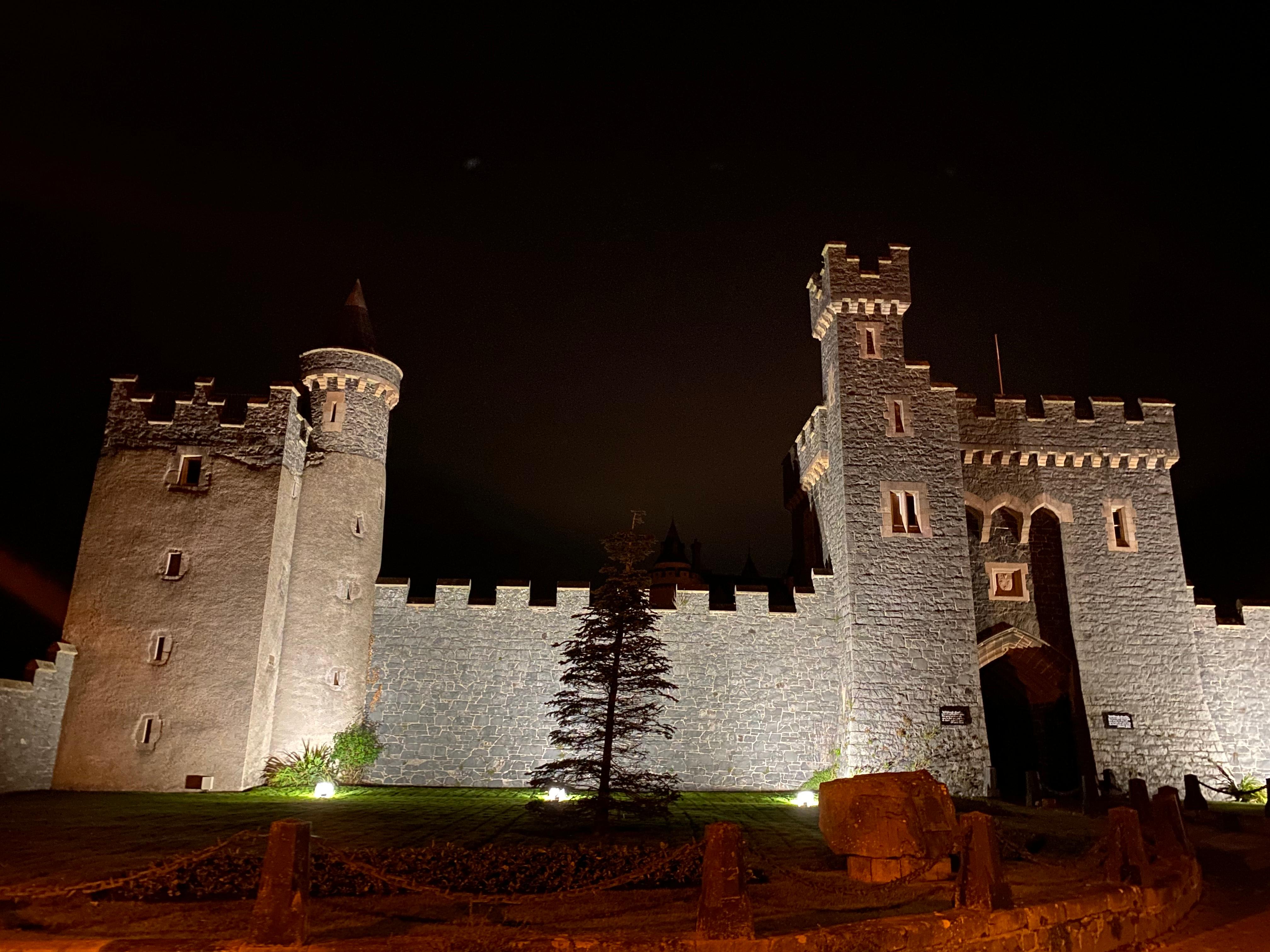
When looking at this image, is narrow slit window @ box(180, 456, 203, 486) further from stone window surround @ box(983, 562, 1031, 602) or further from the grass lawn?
stone window surround @ box(983, 562, 1031, 602)

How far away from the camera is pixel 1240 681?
20.9 metres

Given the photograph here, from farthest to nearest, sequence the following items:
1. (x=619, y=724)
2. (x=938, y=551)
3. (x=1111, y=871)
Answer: (x=938, y=551) < (x=619, y=724) < (x=1111, y=871)

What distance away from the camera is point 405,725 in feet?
65.9

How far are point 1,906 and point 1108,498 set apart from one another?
2329cm

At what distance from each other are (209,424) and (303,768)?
843 centimetres

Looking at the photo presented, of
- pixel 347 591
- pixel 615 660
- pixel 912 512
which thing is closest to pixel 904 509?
pixel 912 512

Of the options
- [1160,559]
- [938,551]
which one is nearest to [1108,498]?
[1160,559]

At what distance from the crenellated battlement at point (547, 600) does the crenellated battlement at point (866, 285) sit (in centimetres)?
705

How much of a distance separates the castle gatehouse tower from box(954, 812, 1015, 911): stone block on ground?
15.7 meters

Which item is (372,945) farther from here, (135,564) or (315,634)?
(135,564)

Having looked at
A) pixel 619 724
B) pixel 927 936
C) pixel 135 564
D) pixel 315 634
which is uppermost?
pixel 135 564

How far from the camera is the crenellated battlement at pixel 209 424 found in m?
20.0

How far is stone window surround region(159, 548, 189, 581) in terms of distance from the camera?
19.0 metres

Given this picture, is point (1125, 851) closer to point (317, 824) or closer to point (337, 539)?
point (317, 824)
